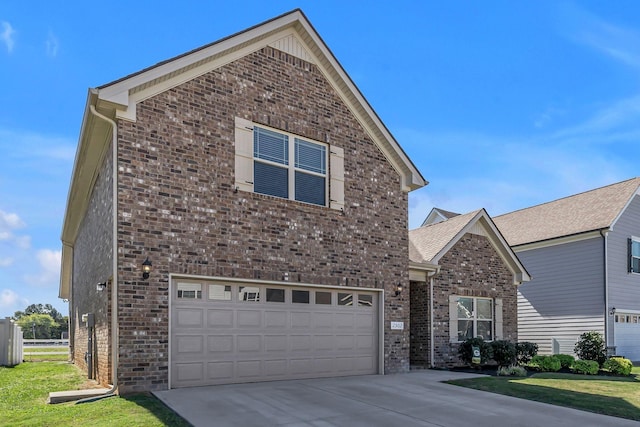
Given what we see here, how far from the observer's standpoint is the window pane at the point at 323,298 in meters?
12.0

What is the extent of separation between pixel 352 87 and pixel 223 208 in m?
5.08

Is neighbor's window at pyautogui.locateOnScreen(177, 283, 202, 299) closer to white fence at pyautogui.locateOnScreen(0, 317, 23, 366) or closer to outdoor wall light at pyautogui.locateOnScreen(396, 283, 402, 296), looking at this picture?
outdoor wall light at pyautogui.locateOnScreen(396, 283, 402, 296)

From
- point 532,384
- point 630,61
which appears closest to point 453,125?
point 630,61

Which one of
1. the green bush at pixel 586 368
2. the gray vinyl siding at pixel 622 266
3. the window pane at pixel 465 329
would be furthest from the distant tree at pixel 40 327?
the green bush at pixel 586 368

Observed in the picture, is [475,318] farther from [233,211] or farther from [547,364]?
[233,211]

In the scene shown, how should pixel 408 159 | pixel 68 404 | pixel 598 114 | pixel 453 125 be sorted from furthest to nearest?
pixel 453 125 → pixel 598 114 → pixel 408 159 → pixel 68 404

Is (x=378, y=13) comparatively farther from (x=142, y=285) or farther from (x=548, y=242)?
(x=548, y=242)

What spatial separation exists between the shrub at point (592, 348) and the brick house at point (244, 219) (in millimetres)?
8671

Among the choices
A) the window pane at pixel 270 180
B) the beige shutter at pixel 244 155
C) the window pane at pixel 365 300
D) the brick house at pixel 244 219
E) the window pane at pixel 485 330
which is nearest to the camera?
the brick house at pixel 244 219

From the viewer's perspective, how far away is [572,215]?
2272 centimetres

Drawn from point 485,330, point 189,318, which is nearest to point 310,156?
point 189,318

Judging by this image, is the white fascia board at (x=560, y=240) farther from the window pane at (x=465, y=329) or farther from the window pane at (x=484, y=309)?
the window pane at (x=465, y=329)

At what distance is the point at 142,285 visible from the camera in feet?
30.8

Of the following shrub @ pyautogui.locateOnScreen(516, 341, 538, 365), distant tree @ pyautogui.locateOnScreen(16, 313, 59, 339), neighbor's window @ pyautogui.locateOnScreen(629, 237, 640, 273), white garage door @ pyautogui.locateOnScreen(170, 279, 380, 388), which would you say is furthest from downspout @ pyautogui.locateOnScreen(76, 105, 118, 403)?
distant tree @ pyautogui.locateOnScreen(16, 313, 59, 339)
